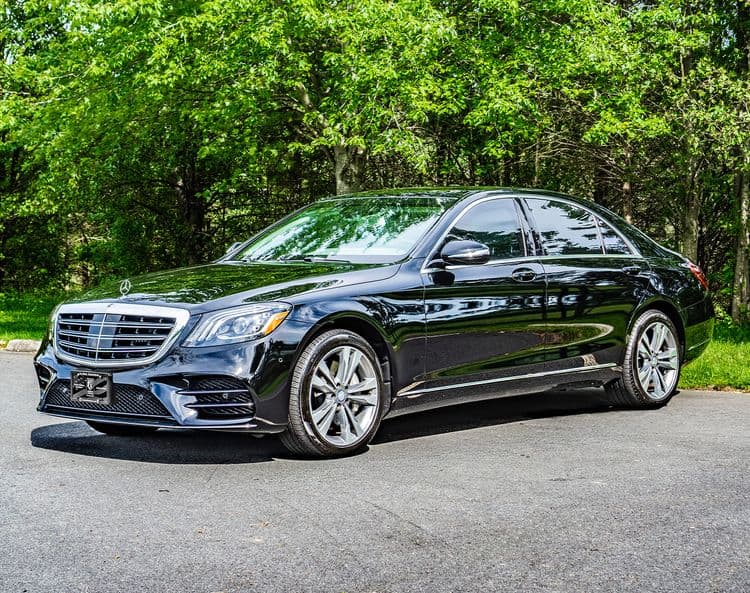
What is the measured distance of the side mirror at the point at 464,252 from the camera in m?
7.12

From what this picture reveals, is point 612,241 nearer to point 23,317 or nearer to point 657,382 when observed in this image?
point 657,382

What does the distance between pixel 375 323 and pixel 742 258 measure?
15269mm

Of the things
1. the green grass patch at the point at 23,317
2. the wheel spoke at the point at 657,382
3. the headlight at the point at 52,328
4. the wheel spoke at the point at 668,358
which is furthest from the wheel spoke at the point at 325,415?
the green grass patch at the point at 23,317

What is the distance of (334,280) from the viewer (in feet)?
21.9

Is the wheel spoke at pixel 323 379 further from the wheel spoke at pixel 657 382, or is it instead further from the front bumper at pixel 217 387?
the wheel spoke at pixel 657 382

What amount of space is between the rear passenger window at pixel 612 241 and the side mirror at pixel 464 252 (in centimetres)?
178

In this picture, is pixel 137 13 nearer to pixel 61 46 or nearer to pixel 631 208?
pixel 61 46

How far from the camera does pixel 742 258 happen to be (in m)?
20.4

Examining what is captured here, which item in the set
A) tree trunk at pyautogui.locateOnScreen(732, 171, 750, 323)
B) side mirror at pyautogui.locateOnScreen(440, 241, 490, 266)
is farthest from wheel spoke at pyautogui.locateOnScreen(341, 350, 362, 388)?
tree trunk at pyautogui.locateOnScreen(732, 171, 750, 323)

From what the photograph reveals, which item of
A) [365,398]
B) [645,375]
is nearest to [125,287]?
[365,398]

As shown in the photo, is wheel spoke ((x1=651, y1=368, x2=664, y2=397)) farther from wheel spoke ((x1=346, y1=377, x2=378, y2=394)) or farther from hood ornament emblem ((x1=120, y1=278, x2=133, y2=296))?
hood ornament emblem ((x1=120, y1=278, x2=133, y2=296))

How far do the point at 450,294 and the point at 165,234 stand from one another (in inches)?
763

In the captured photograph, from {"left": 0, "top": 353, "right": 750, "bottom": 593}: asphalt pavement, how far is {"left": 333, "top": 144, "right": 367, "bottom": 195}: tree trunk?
40.1 ft

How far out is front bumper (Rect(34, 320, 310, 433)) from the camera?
6129 mm
